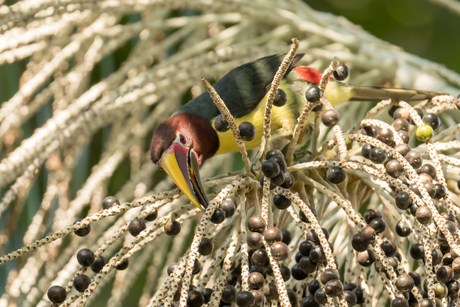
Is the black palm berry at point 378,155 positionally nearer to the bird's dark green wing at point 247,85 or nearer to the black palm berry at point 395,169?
the black palm berry at point 395,169

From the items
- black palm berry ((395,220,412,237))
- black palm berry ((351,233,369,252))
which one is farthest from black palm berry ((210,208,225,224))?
black palm berry ((395,220,412,237))

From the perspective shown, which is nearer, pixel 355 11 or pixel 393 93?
pixel 393 93

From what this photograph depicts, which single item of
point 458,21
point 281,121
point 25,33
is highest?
point 25,33

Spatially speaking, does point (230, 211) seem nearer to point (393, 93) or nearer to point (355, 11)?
point (393, 93)

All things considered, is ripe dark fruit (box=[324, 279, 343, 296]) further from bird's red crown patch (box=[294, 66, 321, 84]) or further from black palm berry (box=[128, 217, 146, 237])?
bird's red crown patch (box=[294, 66, 321, 84])

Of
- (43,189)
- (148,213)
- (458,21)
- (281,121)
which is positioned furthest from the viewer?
(458,21)

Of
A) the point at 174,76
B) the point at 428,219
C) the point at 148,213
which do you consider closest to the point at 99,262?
the point at 148,213

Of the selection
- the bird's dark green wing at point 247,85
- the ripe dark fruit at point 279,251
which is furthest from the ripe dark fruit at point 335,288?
the bird's dark green wing at point 247,85
